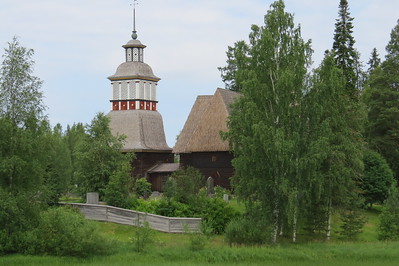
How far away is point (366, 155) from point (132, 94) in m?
23.9

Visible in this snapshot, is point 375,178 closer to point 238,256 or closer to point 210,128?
point 210,128

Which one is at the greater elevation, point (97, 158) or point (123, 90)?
point (123, 90)

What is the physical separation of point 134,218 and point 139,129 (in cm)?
2471

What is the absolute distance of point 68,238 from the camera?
2889 centimetres

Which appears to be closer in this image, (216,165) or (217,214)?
(217,214)

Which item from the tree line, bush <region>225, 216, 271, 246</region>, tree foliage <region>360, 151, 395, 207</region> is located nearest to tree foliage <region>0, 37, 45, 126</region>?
the tree line

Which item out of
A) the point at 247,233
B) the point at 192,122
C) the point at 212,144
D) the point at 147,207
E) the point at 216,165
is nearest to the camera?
the point at 247,233

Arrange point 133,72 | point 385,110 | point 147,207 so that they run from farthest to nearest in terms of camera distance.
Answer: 1. point 133,72
2. point 385,110
3. point 147,207

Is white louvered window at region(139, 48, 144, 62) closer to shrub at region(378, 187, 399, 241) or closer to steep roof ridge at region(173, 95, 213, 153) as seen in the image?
steep roof ridge at region(173, 95, 213, 153)

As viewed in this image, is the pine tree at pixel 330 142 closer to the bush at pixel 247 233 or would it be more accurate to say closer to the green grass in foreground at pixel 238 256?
the bush at pixel 247 233

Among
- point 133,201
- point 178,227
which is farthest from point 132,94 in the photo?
point 178,227

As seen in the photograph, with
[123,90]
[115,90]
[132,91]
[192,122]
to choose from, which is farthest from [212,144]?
[115,90]

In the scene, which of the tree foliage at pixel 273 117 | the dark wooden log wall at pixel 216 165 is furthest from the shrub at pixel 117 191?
the dark wooden log wall at pixel 216 165

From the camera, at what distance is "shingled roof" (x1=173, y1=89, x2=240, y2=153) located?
166 ft
